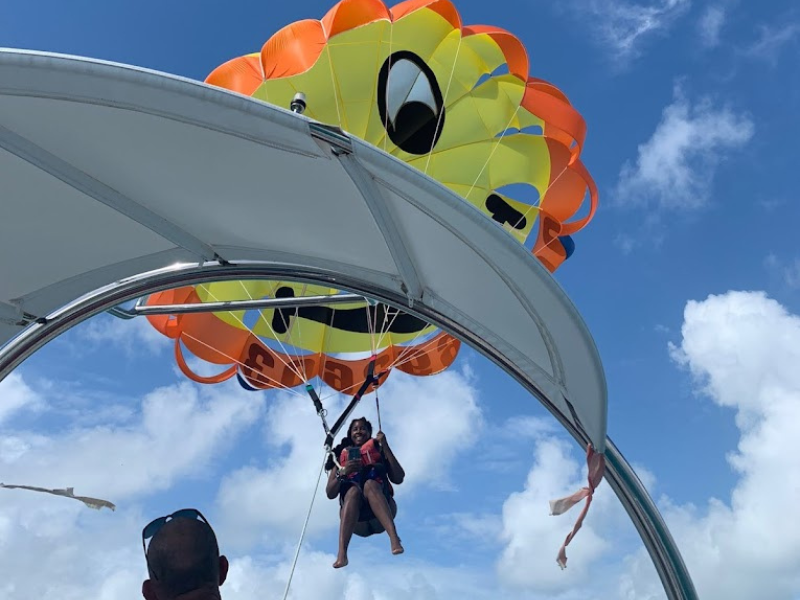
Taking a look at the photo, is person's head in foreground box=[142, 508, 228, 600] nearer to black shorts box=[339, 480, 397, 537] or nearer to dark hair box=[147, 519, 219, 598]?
dark hair box=[147, 519, 219, 598]

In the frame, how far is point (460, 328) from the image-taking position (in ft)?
14.3

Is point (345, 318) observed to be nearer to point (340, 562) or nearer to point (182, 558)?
point (340, 562)

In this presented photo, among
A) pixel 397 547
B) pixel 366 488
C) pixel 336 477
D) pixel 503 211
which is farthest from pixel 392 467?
pixel 503 211

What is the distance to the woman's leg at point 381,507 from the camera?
7031 mm

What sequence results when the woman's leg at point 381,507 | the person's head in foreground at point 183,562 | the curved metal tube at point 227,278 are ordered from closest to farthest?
the person's head in foreground at point 183,562 < the curved metal tube at point 227,278 < the woman's leg at point 381,507

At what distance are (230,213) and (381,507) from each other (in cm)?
396

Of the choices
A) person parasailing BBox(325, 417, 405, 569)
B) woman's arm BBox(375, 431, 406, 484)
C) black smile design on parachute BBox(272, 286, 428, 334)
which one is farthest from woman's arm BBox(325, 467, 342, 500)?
black smile design on parachute BBox(272, 286, 428, 334)

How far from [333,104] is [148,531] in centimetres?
649

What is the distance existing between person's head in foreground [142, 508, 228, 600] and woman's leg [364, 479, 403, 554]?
5.31 meters

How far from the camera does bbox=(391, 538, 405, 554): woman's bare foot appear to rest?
688 centimetres

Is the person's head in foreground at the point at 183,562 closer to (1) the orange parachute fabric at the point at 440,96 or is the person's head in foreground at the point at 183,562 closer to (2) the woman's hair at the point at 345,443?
→ (2) the woman's hair at the point at 345,443

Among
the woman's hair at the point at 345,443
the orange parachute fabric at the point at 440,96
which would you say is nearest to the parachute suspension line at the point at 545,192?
the orange parachute fabric at the point at 440,96

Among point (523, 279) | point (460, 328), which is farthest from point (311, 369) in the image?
point (523, 279)

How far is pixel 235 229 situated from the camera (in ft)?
14.5
